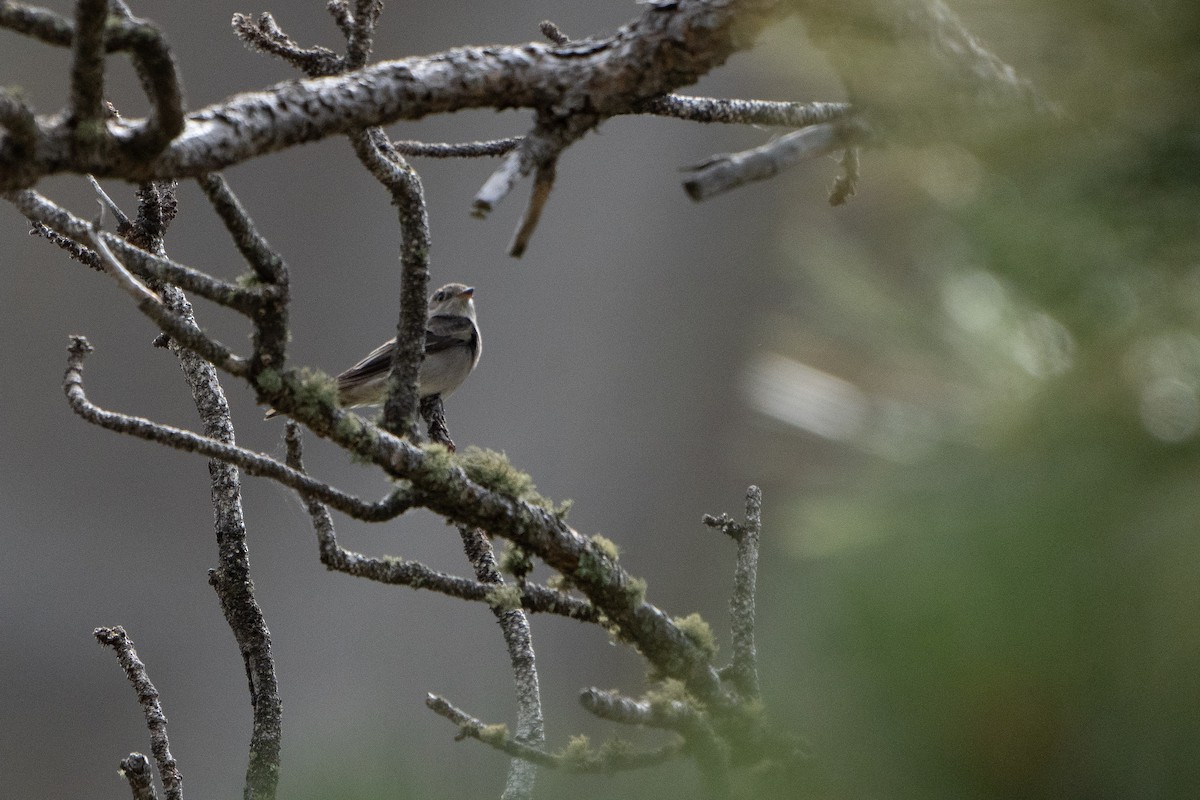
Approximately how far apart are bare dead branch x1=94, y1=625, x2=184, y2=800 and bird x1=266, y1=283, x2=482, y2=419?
2858 millimetres

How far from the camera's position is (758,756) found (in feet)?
2.91

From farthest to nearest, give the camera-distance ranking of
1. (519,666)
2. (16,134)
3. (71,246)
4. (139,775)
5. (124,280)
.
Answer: (71,246) → (519,666) → (139,775) → (124,280) → (16,134)

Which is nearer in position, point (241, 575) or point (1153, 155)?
point (1153, 155)

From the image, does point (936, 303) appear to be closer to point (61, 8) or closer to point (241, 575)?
point (241, 575)

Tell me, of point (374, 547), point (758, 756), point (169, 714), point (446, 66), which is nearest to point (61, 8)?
point (374, 547)

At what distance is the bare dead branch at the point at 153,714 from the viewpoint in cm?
182

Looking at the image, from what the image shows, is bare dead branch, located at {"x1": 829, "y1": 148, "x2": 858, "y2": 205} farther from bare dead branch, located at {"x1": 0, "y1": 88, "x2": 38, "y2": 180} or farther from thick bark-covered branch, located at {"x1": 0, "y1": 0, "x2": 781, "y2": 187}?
bare dead branch, located at {"x1": 0, "y1": 88, "x2": 38, "y2": 180}

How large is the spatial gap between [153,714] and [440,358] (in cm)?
383

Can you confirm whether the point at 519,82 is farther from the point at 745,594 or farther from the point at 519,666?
the point at 519,666

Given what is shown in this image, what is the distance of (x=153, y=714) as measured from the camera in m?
1.87

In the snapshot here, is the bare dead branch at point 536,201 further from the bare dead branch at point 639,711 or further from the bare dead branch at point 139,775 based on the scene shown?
the bare dead branch at point 139,775

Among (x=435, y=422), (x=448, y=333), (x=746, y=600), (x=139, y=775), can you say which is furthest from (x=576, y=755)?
(x=448, y=333)

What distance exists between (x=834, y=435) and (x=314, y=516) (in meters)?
1.05

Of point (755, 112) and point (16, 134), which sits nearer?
point (16, 134)
